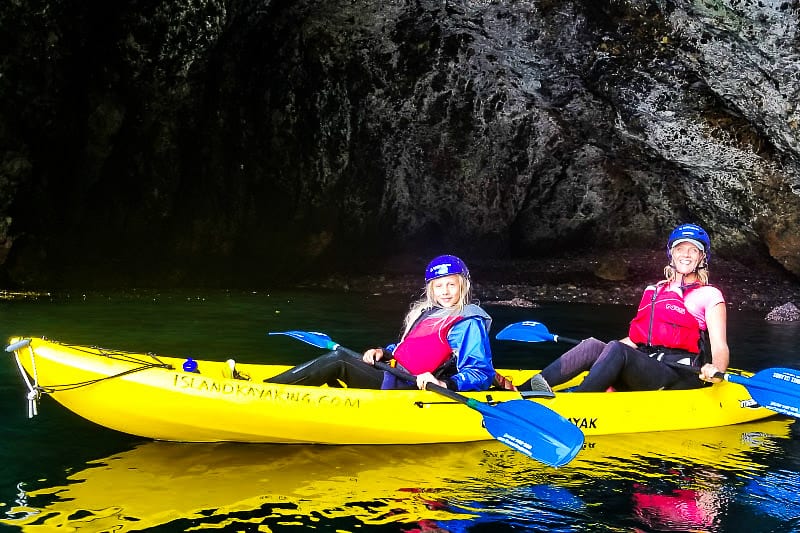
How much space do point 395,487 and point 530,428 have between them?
866mm

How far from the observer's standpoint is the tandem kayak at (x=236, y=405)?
4.75 m

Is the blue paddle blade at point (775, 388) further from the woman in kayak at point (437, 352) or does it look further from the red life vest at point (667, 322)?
the woman in kayak at point (437, 352)

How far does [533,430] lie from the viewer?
478 cm

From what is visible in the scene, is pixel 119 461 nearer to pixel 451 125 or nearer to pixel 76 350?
pixel 76 350

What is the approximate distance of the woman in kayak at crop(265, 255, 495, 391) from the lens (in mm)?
5223

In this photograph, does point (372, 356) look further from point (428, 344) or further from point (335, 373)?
point (428, 344)

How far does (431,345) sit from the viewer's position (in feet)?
17.5

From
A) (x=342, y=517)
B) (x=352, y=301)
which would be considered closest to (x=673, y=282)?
(x=342, y=517)

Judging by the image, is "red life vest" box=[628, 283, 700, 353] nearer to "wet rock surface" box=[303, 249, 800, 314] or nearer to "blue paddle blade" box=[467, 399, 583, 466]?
"blue paddle blade" box=[467, 399, 583, 466]

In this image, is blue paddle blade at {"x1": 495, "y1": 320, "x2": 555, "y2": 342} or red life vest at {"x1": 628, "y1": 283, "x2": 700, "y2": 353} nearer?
red life vest at {"x1": 628, "y1": 283, "x2": 700, "y2": 353}

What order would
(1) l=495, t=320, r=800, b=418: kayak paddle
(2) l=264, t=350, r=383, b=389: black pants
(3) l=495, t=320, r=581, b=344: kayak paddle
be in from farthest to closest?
1. (3) l=495, t=320, r=581, b=344: kayak paddle
2. (1) l=495, t=320, r=800, b=418: kayak paddle
3. (2) l=264, t=350, r=383, b=389: black pants

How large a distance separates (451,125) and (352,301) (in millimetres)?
5195

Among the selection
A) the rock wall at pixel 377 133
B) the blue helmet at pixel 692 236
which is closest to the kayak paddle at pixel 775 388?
the blue helmet at pixel 692 236

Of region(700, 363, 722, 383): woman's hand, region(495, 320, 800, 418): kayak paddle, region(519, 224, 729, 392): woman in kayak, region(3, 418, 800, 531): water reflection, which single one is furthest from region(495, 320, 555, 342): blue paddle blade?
region(3, 418, 800, 531): water reflection
